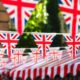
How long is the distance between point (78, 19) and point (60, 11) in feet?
0.62

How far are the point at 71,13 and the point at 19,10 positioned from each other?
18.6 inches

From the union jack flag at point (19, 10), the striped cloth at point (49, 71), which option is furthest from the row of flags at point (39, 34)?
the striped cloth at point (49, 71)

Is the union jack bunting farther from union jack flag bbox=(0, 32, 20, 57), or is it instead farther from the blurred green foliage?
union jack flag bbox=(0, 32, 20, 57)

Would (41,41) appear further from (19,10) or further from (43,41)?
(19,10)

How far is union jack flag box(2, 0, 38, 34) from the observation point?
8.96 ft

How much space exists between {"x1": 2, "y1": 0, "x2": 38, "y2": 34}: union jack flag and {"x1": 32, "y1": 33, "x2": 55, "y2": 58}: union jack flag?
0.15 meters

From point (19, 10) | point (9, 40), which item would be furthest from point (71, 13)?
point (9, 40)

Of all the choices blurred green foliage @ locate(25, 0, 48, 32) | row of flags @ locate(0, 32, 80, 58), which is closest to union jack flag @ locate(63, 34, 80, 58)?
row of flags @ locate(0, 32, 80, 58)

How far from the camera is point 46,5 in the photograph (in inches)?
111

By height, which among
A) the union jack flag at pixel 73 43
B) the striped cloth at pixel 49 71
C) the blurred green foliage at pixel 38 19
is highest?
the blurred green foliage at pixel 38 19

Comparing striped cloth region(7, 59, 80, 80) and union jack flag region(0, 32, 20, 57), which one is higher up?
union jack flag region(0, 32, 20, 57)

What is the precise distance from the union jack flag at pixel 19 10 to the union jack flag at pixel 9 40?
0.06m

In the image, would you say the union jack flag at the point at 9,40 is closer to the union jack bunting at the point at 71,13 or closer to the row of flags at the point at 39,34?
the row of flags at the point at 39,34

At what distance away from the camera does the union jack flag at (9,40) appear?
277 centimetres
